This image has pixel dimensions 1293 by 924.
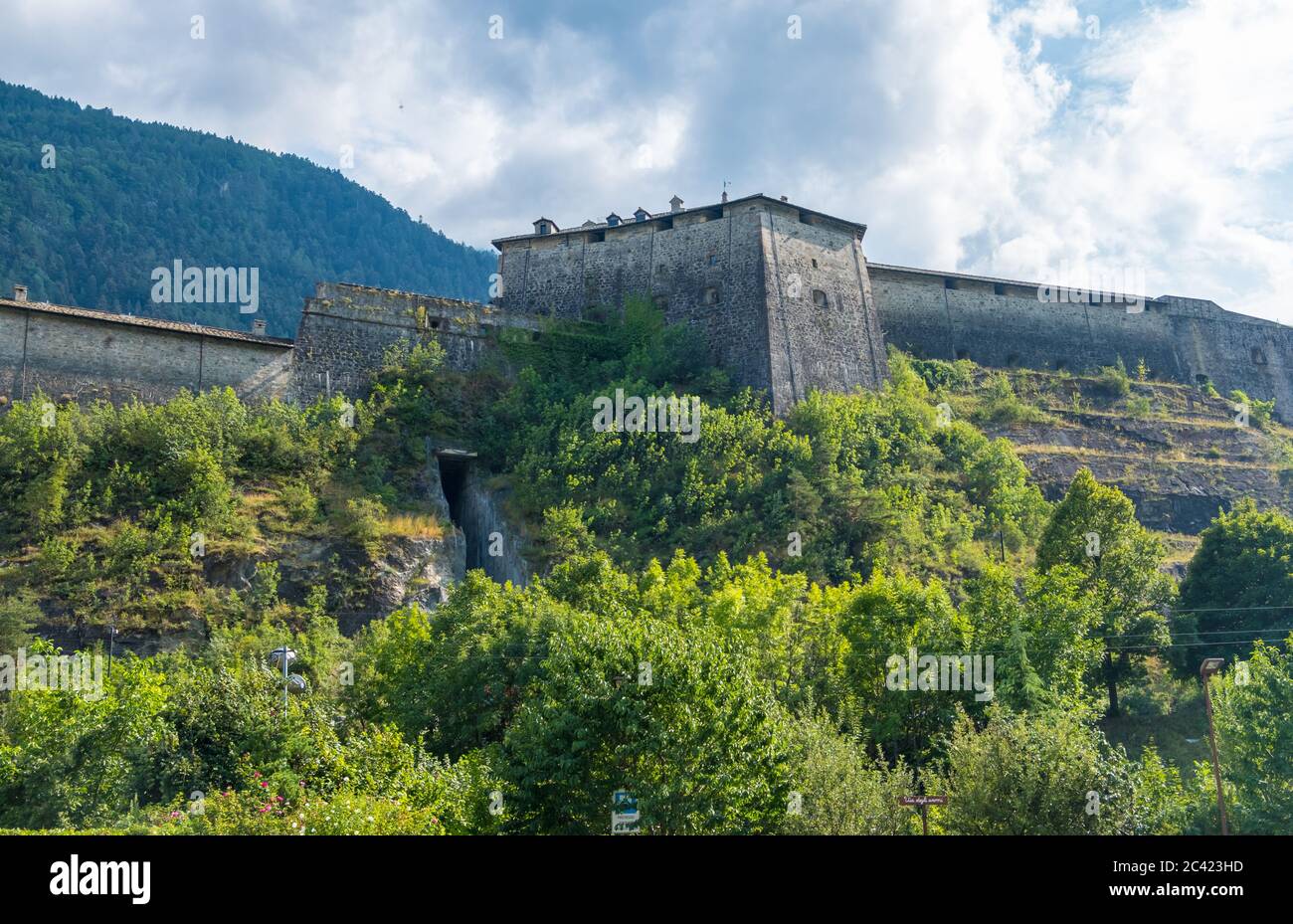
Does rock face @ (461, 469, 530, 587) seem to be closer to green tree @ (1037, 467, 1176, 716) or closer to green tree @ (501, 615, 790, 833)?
green tree @ (501, 615, 790, 833)

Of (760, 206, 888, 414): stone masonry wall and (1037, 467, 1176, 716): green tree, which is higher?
(760, 206, 888, 414): stone masonry wall

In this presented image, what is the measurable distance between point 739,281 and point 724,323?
6.03 ft

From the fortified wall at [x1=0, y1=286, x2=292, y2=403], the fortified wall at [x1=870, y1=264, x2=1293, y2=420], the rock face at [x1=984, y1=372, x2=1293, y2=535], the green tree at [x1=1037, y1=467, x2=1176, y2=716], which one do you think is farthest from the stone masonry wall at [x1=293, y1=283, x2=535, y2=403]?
the rock face at [x1=984, y1=372, x2=1293, y2=535]

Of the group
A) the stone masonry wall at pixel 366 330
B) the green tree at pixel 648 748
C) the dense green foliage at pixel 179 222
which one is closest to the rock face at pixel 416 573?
the stone masonry wall at pixel 366 330

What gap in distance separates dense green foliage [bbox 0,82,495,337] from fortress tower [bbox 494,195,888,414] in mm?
46546

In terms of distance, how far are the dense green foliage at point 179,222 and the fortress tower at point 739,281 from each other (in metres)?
46.5

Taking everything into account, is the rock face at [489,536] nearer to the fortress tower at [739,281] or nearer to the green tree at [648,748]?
the fortress tower at [739,281]

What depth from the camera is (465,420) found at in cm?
4156

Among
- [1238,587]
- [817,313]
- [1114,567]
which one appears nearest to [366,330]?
[817,313]

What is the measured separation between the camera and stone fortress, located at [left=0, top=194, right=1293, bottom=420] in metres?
37.2
